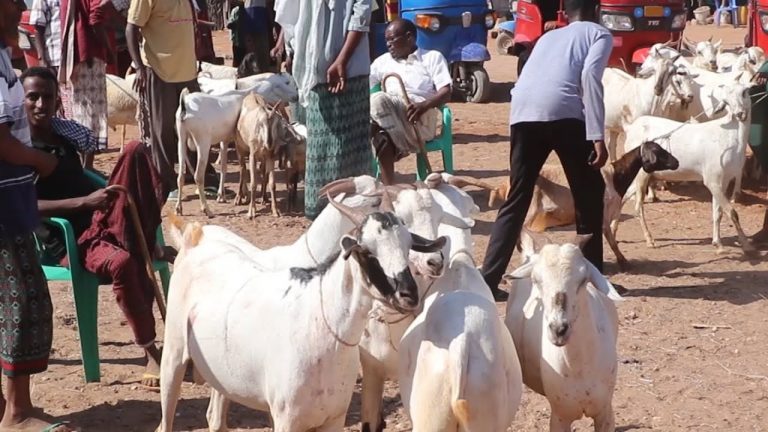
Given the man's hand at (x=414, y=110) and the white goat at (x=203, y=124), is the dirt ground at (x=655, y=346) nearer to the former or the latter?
the white goat at (x=203, y=124)

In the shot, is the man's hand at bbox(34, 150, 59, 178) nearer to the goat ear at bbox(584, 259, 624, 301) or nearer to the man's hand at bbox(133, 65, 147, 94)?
the goat ear at bbox(584, 259, 624, 301)

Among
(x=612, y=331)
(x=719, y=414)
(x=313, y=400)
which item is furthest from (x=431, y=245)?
(x=719, y=414)

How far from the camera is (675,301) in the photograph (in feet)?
26.4

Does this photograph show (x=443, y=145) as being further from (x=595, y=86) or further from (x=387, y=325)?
(x=387, y=325)

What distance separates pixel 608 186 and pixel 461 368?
4.90 metres

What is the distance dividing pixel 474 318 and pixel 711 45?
975 cm

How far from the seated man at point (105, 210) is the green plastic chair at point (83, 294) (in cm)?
6

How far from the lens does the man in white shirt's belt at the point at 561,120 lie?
23.6 ft

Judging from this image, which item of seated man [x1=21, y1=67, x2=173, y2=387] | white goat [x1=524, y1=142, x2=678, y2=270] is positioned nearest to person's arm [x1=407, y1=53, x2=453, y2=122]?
white goat [x1=524, y1=142, x2=678, y2=270]

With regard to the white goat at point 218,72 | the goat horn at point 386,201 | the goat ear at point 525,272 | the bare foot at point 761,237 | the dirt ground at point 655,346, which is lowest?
the dirt ground at point 655,346

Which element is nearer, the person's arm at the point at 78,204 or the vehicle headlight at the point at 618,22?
the person's arm at the point at 78,204

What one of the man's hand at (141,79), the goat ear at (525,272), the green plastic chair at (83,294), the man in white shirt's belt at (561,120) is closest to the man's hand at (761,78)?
the man in white shirt's belt at (561,120)

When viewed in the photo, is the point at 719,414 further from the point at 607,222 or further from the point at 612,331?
the point at 607,222

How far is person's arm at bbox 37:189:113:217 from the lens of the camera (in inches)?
230
